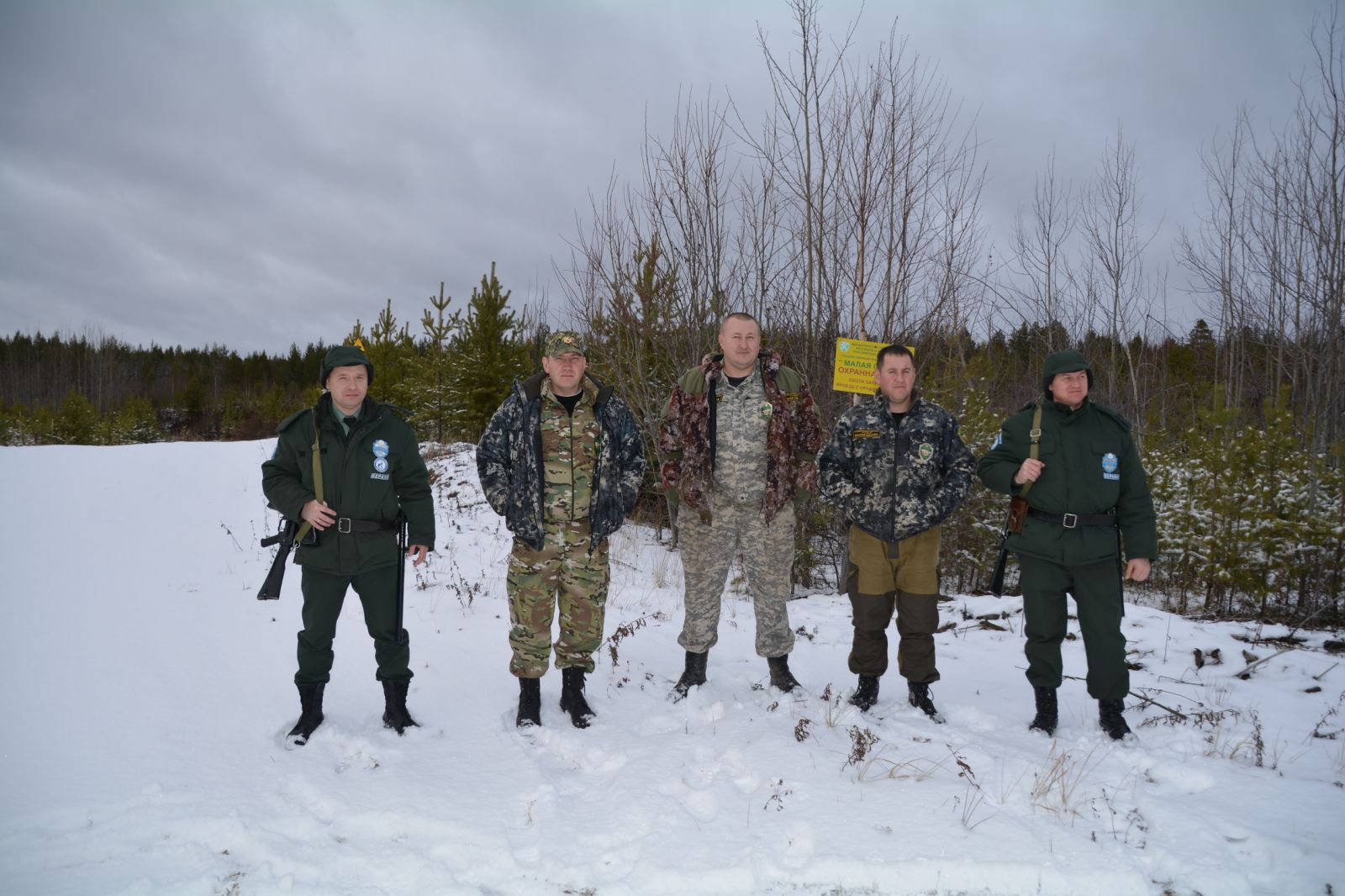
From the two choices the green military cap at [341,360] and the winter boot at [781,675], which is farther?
the winter boot at [781,675]

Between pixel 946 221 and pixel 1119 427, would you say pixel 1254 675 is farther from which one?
pixel 946 221

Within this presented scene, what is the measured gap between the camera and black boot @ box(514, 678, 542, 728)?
3904mm

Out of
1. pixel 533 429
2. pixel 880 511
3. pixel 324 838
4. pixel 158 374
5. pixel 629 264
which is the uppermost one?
pixel 158 374

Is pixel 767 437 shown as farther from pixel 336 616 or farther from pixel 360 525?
pixel 336 616

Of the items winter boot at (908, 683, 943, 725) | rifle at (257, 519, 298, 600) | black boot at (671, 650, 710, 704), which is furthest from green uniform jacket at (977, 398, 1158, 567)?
rifle at (257, 519, 298, 600)

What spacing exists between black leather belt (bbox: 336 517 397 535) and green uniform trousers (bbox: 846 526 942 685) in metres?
2.83

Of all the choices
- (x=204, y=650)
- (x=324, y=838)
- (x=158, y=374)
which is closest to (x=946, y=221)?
(x=324, y=838)

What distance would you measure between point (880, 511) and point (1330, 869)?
2.34 meters

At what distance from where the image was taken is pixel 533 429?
154 inches

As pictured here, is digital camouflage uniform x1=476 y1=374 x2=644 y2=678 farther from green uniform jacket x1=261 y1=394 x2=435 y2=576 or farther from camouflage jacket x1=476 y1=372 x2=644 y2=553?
green uniform jacket x1=261 y1=394 x2=435 y2=576

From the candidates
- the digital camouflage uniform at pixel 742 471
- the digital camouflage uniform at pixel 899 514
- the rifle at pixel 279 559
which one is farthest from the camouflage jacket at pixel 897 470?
the rifle at pixel 279 559

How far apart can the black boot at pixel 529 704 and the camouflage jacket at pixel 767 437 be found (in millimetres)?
1460

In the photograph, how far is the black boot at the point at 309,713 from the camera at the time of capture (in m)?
3.69

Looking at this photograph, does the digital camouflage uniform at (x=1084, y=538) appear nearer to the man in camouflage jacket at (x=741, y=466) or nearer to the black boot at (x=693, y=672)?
the man in camouflage jacket at (x=741, y=466)
